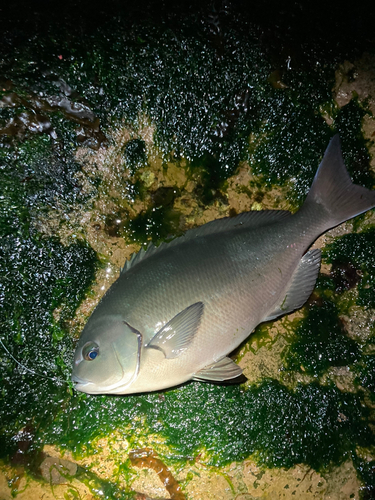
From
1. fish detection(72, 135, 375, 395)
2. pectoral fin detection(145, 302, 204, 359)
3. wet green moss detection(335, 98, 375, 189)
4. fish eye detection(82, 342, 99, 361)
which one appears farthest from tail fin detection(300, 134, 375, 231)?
fish eye detection(82, 342, 99, 361)

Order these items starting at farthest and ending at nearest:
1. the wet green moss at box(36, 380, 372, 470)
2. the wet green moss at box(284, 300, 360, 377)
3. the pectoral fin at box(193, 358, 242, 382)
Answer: the wet green moss at box(284, 300, 360, 377), the wet green moss at box(36, 380, 372, 470), the pectoral fin at box(193, 358, 242, 382)

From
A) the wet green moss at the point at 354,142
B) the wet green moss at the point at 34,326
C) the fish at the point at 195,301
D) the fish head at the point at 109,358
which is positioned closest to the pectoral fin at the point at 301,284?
the fish at the point at 195,301

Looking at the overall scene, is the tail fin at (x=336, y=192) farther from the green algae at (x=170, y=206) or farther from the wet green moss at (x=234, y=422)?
the wet green moss at (x=234, y=422)

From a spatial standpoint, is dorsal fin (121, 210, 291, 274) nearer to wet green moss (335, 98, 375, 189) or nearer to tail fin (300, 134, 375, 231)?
tail fin (300, 134, 375, 231)

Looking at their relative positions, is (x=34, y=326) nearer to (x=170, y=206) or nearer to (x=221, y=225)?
(x=170, y=206)

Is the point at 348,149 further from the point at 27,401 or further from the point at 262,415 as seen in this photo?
the point at 27,401

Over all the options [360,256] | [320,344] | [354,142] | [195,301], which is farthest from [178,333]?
[354,142]
